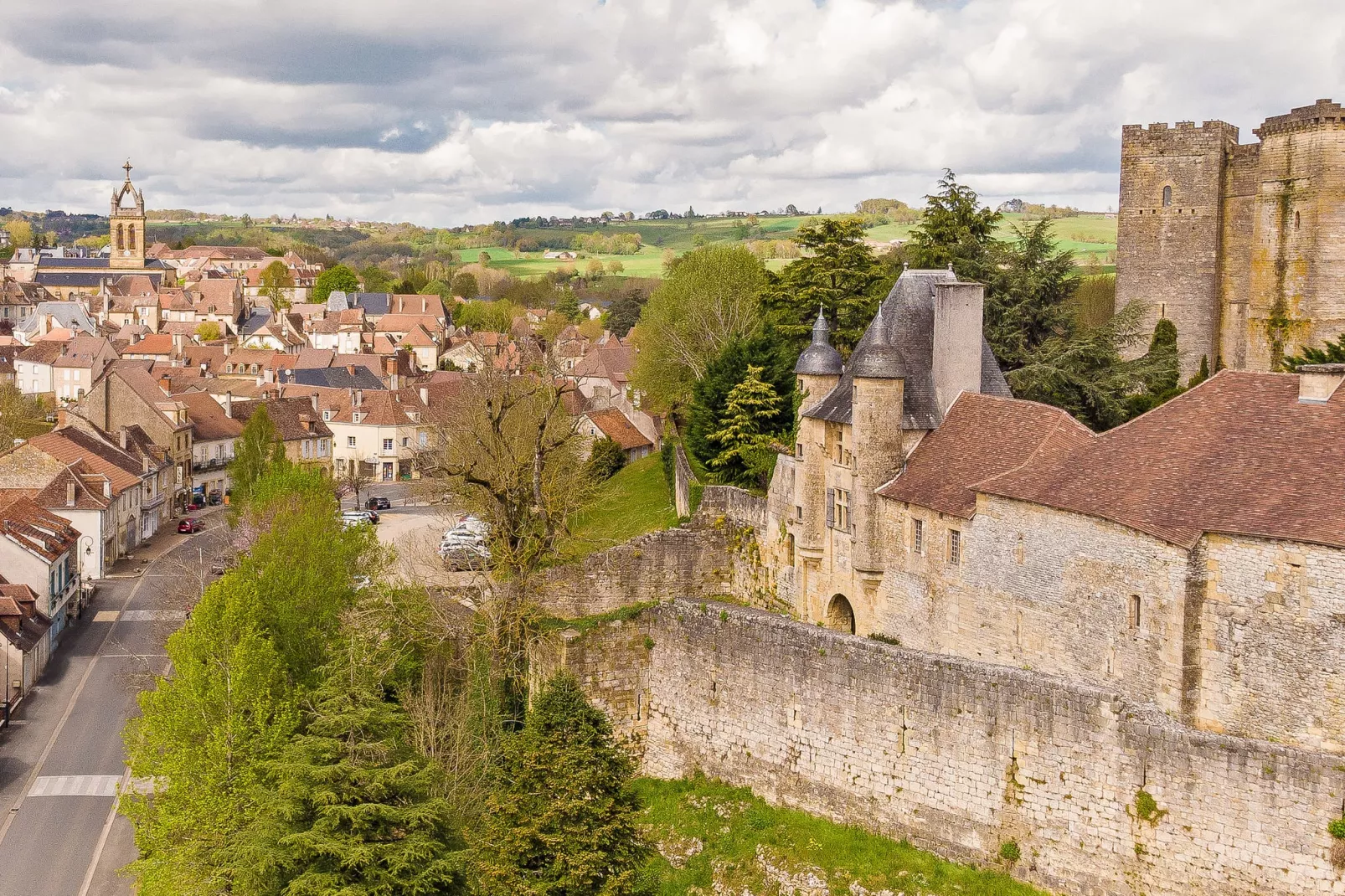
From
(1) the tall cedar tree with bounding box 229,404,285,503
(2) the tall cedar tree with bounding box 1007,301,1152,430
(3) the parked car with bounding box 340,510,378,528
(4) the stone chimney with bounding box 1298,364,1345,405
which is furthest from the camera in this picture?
(3) the parked car with bounding box 340,510,378,528

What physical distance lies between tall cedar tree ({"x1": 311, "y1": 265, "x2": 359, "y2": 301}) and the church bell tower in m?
36.7

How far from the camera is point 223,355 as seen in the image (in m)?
116

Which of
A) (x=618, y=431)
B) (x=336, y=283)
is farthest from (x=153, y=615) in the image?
(x=336, y=283)

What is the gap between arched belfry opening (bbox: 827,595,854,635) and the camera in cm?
3197

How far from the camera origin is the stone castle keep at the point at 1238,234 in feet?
144

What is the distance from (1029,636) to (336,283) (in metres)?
144

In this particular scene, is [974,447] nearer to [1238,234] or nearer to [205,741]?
[205,741]

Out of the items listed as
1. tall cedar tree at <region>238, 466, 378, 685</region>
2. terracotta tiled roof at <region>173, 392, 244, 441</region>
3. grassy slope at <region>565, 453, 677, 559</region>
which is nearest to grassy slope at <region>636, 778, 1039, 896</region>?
tall cedar tree at <region>238, 466, 378, 685</region>

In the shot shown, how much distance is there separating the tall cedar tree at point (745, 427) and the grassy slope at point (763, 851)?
15.3 metres

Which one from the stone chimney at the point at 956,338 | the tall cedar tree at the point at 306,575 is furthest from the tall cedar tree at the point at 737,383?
the stone chimney at the point at 956,338

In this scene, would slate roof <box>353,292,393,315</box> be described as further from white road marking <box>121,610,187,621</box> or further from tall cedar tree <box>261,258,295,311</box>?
white road marking <box>121,610,187,621</box>

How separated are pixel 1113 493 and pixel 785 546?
1083cm

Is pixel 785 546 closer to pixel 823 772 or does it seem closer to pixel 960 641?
pixel 960 641

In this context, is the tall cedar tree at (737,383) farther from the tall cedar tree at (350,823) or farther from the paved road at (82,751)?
the tall cedar tree at (350,823)
